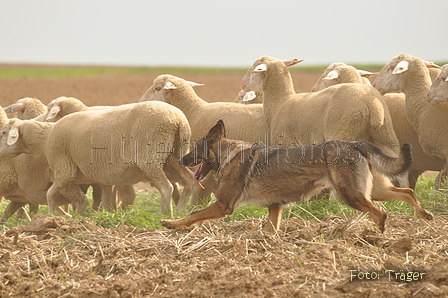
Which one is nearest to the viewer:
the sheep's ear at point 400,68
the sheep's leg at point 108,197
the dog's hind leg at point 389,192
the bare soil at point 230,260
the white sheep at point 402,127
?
the bare soil at point 230,260

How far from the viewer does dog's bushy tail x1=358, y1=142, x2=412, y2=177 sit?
588cm

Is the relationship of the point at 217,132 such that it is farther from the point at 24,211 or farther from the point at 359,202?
the point at 24,211

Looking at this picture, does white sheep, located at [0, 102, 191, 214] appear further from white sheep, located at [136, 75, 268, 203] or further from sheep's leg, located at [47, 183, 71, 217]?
white sheep, located at [136, 75, 268, 203]

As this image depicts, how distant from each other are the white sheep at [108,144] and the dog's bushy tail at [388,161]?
316 cm

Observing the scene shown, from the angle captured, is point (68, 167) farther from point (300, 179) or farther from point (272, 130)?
point (300, 179)

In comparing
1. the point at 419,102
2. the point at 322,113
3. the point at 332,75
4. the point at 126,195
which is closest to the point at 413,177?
the point at 419,102

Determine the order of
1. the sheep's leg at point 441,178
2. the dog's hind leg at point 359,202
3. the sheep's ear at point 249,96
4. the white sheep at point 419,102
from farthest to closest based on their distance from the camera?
the sheep's ear at point 249,96, the white sheep at point 419,102, the sheep's leg at point 441,178, the dog's hind leg at point 359,202

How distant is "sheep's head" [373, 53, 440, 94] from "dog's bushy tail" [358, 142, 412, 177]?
339cm

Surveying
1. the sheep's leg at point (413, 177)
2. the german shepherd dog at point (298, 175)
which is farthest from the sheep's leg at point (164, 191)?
the sheep's leg at point (413, 177)

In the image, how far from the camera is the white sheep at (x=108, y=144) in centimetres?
841

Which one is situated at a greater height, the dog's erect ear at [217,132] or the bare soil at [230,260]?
the dog's erect ear at [217,132]

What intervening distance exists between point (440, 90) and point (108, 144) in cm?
449

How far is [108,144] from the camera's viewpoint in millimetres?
8750

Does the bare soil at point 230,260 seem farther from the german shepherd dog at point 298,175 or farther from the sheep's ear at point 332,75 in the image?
the sheep's ear at point 332,75
